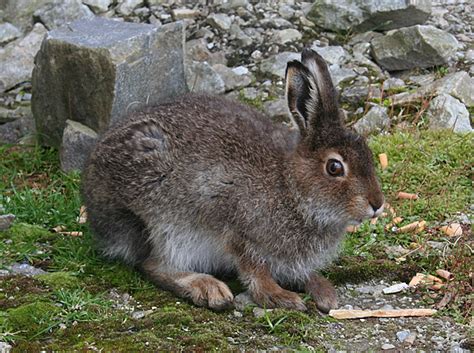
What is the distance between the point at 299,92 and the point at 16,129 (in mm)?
4820

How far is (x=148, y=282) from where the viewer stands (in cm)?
598

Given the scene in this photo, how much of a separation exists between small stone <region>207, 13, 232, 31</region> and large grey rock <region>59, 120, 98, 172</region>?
121 inches

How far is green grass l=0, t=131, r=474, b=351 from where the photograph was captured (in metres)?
5.18

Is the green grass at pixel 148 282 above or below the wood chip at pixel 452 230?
below

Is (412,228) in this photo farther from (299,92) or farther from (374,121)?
(374,121)

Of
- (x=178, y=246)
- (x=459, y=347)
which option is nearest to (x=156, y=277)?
(x=178, y=246)

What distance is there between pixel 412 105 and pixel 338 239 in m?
3.84

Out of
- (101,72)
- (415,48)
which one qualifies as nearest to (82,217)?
(101,72)

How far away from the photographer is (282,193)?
18.8ft

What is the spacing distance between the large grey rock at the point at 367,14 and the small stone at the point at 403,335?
20.4 feet

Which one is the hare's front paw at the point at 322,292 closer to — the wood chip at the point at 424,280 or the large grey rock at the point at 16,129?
the wood chip at the point at 424,280

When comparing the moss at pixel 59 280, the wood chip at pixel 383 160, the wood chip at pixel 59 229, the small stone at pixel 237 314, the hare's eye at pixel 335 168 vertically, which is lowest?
the wood chip at pixel 59 229

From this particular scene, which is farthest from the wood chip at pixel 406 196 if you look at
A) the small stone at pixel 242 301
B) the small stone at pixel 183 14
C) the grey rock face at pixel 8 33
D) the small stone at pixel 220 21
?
the grey rock face at pixel 8 33

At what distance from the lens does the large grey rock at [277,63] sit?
10.2 metres
